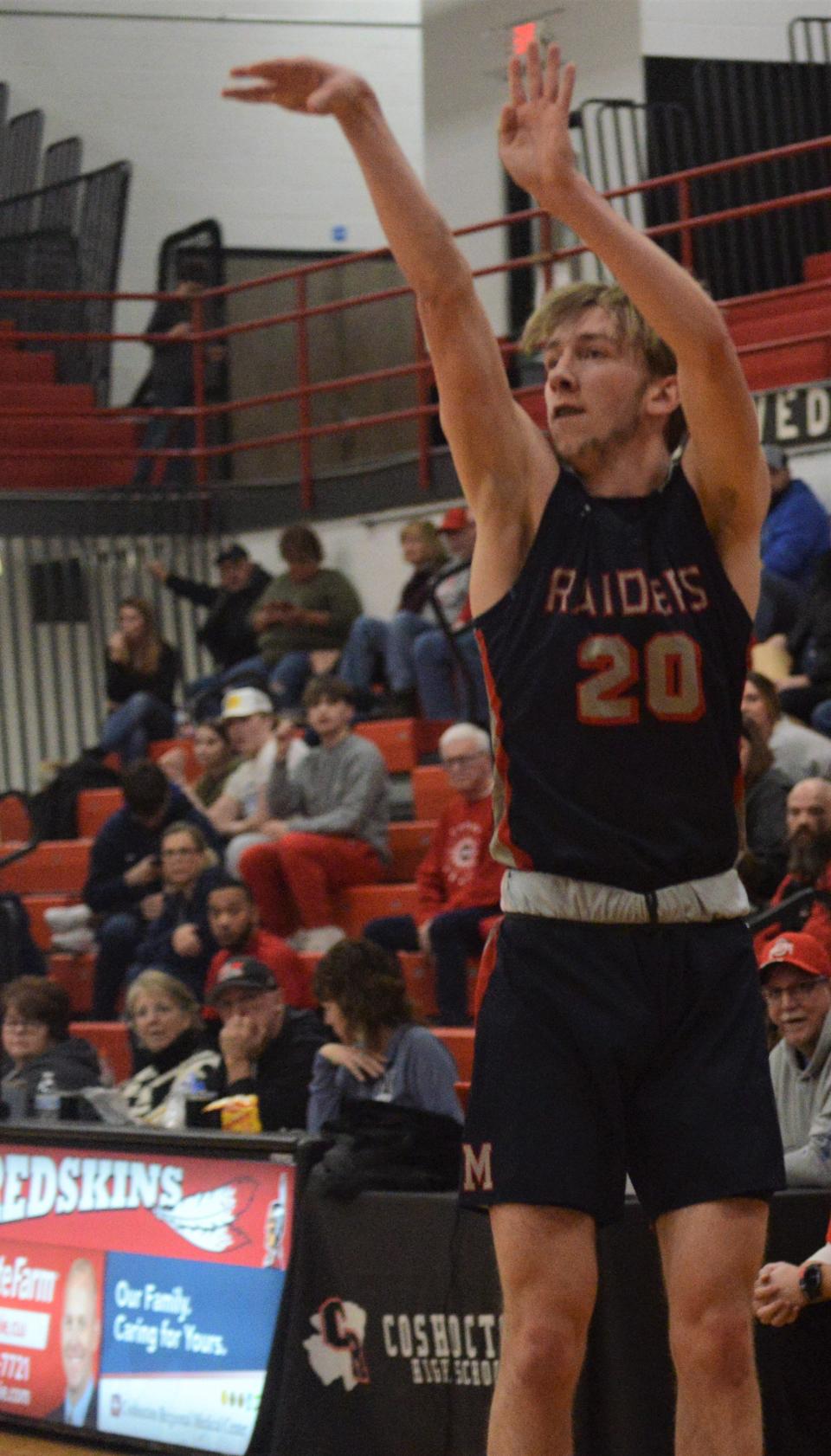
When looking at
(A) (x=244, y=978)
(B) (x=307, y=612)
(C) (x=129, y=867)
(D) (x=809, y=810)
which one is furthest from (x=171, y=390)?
(D) (x=809, y=810)

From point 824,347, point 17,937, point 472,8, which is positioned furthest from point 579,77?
point 17,937

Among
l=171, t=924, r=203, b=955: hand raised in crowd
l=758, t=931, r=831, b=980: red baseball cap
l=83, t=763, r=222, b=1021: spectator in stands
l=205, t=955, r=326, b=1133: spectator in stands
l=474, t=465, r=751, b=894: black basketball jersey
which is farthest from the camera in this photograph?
l=83, t=763, r=222, b=1021: spectator in stands

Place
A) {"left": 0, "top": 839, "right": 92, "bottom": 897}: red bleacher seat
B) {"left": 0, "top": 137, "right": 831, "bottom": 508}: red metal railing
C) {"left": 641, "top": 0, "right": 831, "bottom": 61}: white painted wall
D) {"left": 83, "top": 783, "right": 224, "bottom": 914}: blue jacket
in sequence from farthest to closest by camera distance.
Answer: {"left": 641, "top": 0, "right": 831, "bottom": 61}: white painted wall, {"left": 0, "top": 839, "right": 92, "bottom": 897}: red bleacher seat, {"left": 0, "top": 137, "right": 831, "bottom": 508}: red metal railing, {"left": 83, "top": 783, "right": 224, "bottom": 914}: blue jacket

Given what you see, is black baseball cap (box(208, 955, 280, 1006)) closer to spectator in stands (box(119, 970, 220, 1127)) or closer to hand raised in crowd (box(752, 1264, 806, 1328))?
spectator in stands (box(119, 970, 220, 1127))

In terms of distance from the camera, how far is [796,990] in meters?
5.48

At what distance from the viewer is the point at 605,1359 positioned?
5082 millimetres

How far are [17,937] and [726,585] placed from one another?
759cm

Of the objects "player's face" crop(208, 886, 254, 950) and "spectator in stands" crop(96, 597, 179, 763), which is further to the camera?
"spectator in stands" crop(96, 597, 179, 763)

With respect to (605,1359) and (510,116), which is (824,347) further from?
(510,116)

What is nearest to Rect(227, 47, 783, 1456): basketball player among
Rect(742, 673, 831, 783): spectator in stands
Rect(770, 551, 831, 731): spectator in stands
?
Rect(742, 673, 831, 783): spectator in stands

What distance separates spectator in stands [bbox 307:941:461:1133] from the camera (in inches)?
257

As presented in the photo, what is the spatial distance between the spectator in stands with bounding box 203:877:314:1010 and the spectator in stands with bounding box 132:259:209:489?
5962 millimetres

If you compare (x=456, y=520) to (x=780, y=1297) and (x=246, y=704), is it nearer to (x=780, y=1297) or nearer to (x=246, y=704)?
(x=246, y=704)

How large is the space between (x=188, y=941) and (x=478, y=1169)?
5998 millimetres
